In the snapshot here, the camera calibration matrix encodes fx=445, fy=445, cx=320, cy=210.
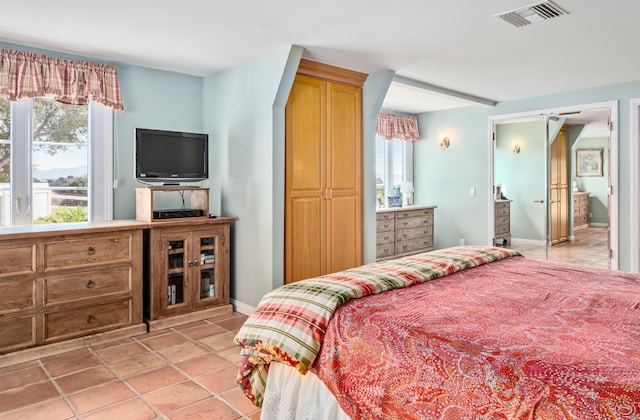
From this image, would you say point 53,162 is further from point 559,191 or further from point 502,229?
point 559,191

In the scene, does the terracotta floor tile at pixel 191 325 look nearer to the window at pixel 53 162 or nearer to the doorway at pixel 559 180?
the window at pixel 53 162

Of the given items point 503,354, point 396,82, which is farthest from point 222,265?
point 503,354

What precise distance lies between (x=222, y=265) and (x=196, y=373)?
1356 mm

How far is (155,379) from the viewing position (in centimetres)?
275

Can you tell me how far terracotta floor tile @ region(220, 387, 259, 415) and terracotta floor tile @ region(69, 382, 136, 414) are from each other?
54 cm

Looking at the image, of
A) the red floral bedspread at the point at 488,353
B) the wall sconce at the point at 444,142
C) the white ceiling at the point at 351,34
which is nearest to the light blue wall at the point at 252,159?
the white ceiling at the point at 351,34

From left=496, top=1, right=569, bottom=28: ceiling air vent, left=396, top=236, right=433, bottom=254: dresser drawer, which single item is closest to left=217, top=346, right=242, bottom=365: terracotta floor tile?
left=496, top=1, right=569, bottom=28: ceiling air vent

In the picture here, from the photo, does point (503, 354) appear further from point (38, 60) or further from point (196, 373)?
point (38, 60)

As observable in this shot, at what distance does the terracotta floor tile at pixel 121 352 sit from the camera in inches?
122

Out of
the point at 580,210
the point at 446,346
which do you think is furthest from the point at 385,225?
the point at 446,346

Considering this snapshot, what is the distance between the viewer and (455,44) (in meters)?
3.53

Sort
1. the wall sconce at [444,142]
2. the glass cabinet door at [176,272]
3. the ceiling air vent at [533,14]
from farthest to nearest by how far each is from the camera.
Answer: the wall sconce at [444,142], the glass cabinet door at [176,272], the ceiling air vent at [533,14]

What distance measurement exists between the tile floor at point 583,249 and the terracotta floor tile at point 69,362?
507cm

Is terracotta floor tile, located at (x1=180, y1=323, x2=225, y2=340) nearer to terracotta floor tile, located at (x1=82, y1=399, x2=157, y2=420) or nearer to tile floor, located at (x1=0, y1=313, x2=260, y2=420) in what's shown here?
tile floor, located at (x1=0, y1=313, x2=260, y2=420)
